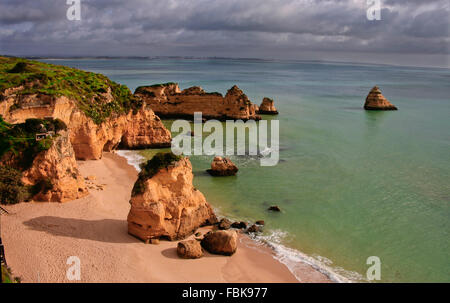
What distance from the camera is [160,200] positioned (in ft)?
60.4

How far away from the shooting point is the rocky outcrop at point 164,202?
58.8 feet

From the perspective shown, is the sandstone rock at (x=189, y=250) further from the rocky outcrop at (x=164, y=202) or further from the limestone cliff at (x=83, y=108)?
the limestone cliff at (x=83, y=108)

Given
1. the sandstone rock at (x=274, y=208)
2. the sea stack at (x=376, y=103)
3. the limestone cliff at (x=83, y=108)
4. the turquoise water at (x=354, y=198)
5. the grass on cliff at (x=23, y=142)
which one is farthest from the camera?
the sea stack at (x=376, y=103)

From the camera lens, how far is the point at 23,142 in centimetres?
2169

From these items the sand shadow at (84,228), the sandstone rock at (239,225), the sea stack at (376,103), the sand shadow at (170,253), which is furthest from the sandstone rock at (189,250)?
the sea stack at (376,103)

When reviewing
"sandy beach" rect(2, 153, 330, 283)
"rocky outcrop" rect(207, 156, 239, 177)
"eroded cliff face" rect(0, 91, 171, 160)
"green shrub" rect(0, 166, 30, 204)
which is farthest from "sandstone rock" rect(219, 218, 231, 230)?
"eroded cliff face" rect(0, 91, 171, 160)

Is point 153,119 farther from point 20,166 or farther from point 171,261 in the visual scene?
point 171,261

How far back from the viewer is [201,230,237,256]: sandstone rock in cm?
1780

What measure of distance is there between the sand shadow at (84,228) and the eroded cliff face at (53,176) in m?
2.14

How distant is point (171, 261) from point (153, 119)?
23.9 meters

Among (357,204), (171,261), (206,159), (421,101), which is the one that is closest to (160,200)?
(171,261)

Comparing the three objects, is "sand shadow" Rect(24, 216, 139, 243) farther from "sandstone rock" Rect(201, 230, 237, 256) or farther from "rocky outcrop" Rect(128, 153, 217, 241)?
"sandstone rock" Rect(201, 230, 237, 256)

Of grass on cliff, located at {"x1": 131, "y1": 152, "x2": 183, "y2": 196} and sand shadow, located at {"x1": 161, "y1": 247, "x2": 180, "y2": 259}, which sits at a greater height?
grass on cliff, located at {"x1": 131, "y1": 152, "x2": 183, "y2": 196}

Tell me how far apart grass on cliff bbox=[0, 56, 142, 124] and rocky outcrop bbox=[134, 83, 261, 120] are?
18.9 m
